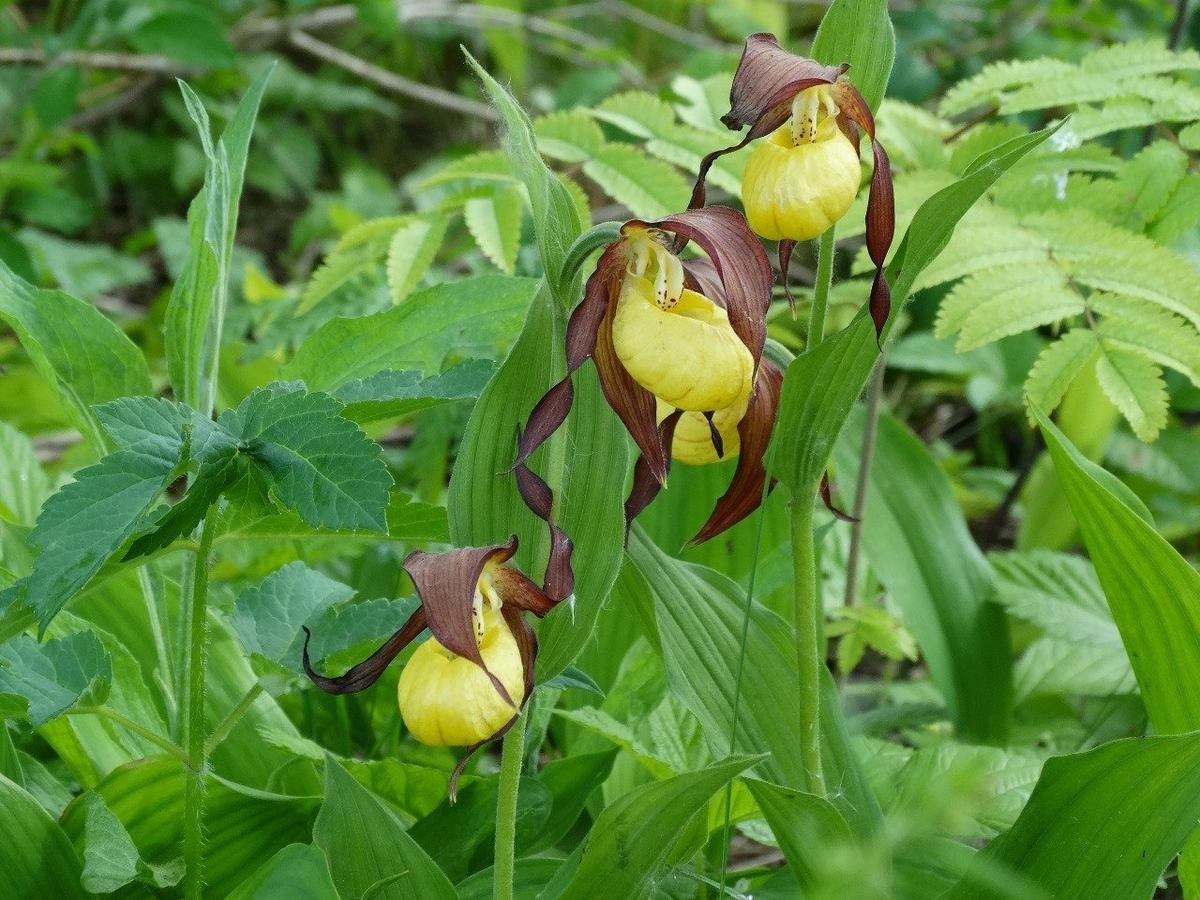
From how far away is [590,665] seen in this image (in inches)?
52.9

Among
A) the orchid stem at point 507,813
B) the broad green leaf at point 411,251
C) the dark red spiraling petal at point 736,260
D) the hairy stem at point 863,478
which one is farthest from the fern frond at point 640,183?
the orchid stem at point 507,813

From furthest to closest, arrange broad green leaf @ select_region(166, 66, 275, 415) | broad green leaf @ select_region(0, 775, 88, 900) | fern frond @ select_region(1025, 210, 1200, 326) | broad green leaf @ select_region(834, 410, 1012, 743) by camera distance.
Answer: broad green leaf @ select_region(834, 410, 1012, 743)
fern frond @ select_region(1025, 210, 1200, 326)
broad green leaf @ select_region(166, 66, 275, 415)
broad green leaf @ select_region(0, 775, 88, 900)

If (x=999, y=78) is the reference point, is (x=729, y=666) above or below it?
below

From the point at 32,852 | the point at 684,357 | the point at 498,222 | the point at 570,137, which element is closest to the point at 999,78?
the point at 570,137

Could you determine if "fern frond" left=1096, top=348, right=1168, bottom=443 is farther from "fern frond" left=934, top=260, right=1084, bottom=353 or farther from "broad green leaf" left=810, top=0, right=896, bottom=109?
"broad green leaf" left=810, top=0, right=896, bottom=109

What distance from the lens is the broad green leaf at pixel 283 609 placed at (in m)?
0.91

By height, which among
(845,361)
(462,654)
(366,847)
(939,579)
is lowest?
(939,579)

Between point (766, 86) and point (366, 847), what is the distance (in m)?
0.61

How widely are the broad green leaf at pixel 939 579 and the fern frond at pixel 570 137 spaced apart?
51cm

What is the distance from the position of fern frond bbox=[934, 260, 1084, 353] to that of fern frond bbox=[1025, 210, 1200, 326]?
2 cm

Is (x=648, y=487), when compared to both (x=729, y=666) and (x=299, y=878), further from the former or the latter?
(x=299, y=878)

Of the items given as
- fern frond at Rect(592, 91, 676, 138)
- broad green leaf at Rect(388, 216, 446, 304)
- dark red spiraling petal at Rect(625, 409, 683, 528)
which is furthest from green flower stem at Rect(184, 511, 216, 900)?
fern frond at Rect(592, 91, 676, 138)

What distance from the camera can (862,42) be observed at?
0.86 meters

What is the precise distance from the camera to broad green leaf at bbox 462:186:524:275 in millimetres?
1342
